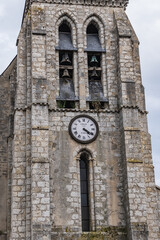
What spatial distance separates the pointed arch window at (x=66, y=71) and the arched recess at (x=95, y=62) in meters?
0.73

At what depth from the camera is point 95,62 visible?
24.7 metres

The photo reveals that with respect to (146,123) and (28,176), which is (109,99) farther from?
(28,176)

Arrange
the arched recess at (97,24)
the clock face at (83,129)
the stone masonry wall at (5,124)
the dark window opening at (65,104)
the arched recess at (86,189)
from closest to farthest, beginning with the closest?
the arched recess at (86,189) < the clock face at (83,129) < the stone masonry wall at (5,124) < the dark window opening at (65,104) < the arched recess at (97,24)

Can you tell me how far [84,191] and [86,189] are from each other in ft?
0.42

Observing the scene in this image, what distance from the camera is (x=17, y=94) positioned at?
2327 cm

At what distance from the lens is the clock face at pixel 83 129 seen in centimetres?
2281


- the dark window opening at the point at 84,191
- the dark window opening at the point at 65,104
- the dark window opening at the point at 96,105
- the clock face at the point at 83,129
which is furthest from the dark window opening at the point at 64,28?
the dark window opening at the point at 84,191

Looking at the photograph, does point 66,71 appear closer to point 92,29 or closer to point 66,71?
point 66,71

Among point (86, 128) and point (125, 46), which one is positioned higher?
point (125, 46)

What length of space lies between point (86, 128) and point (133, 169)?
279 cm

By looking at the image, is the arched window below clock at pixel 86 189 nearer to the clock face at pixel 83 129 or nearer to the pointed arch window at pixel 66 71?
the clock face at pixel 83 129

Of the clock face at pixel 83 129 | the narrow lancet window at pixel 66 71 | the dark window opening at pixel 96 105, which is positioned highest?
the narrow lancet window at pixel 66 71

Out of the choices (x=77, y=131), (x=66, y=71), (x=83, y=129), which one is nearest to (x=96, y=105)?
(x=83, y=129)

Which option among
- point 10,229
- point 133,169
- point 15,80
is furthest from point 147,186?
point 15,80
